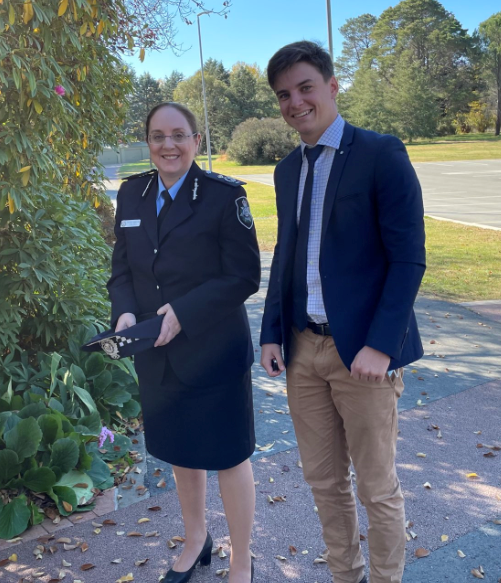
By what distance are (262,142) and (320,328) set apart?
1776 inches

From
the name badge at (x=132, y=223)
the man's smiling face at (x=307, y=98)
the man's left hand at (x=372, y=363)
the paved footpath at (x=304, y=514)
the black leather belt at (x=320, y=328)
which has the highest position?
the man's smiling face at (x=307, y=98)

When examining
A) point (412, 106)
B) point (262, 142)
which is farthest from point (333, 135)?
point (412, 106)

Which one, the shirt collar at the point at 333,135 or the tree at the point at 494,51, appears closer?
the shirt collar at the point at 333,135

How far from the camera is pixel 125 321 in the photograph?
2434 mm

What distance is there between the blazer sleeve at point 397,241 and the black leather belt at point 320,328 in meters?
0.20

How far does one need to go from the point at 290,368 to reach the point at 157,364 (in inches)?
21.5

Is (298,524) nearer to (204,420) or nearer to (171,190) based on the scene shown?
(204,420)

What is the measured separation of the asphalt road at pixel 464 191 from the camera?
49.8 ft

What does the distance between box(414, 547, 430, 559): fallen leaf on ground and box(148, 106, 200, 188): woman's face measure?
2077 mm

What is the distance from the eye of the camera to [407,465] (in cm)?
371

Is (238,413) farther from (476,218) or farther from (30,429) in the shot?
(476,218)

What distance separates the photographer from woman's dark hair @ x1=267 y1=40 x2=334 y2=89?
209 cm

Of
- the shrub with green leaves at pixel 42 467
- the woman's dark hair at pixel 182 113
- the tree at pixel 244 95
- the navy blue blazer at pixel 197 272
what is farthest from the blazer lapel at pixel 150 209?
the tree at pixel 244 95

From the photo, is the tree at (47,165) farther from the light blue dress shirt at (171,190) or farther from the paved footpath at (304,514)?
the paved footpath at (304,514)
